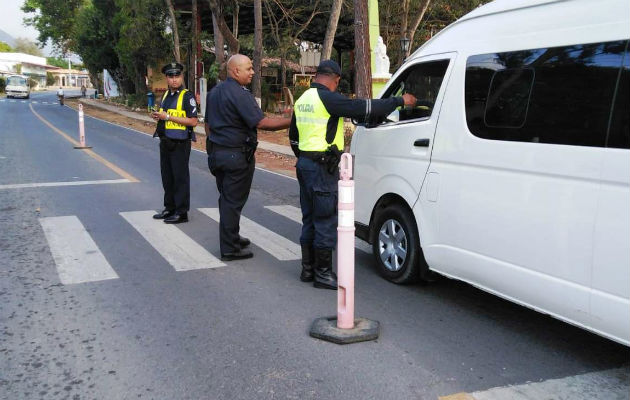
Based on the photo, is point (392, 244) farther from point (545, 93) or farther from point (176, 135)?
point (176, 135)

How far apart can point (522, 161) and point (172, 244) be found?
400 centimetres

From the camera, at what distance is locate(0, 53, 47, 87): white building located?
113 metres

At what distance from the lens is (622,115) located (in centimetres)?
312

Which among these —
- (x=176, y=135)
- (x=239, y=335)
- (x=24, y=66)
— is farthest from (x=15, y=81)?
(x=24, y=66)

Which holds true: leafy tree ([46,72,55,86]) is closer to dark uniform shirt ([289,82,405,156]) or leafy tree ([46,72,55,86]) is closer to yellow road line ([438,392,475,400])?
dark uniform shirt ([289,82,405,156])

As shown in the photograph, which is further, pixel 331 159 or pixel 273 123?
pixel 273 123

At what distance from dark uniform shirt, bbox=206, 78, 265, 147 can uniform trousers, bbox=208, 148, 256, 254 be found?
0.43ft

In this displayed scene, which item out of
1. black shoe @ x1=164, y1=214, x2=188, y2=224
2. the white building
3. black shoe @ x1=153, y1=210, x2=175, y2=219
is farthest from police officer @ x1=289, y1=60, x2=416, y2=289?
the white building

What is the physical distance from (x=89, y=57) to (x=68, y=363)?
49.4m

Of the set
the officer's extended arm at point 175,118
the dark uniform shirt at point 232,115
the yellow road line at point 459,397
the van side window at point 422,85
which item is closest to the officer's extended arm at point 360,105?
the van side window at point 422,85

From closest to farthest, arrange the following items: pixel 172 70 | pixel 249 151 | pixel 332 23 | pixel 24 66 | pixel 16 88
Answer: pixel 249 151, pixel 172 70, pixel 332 23, pixel 16 88, pixel 24 66

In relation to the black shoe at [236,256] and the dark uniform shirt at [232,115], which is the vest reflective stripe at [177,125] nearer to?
the dark uniform shirt at [232,115]

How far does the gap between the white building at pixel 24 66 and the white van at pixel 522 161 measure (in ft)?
382

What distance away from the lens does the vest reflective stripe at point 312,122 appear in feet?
15.4
